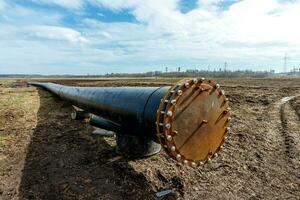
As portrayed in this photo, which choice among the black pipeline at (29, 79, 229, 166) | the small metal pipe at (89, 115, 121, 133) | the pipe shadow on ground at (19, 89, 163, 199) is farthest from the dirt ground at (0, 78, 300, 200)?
the black pipeline at (29, 79, 229, 166)

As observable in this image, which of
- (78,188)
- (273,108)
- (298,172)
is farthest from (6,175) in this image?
(273,108)

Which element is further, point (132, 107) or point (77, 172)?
point (77, 172)

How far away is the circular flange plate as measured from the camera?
3465mm

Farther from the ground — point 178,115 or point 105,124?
point 178,115

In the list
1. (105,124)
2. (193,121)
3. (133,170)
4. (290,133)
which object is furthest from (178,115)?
(290,133)

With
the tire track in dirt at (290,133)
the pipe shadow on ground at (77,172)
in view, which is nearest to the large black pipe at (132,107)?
the pipe shadow on ground at (77,172)

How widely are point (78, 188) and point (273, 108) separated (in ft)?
31.2

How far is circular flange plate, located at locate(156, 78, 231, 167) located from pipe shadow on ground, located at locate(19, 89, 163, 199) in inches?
39.1

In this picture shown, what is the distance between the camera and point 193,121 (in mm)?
3732

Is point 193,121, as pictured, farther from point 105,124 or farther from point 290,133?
point 290,133

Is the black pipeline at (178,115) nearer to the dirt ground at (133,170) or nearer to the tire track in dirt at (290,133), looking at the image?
the dirt ground at (133,170)

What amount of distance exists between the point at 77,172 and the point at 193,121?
2.43m

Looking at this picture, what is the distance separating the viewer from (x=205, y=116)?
12.6ft

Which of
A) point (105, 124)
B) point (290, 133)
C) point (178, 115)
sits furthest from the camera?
point (290, 133)
